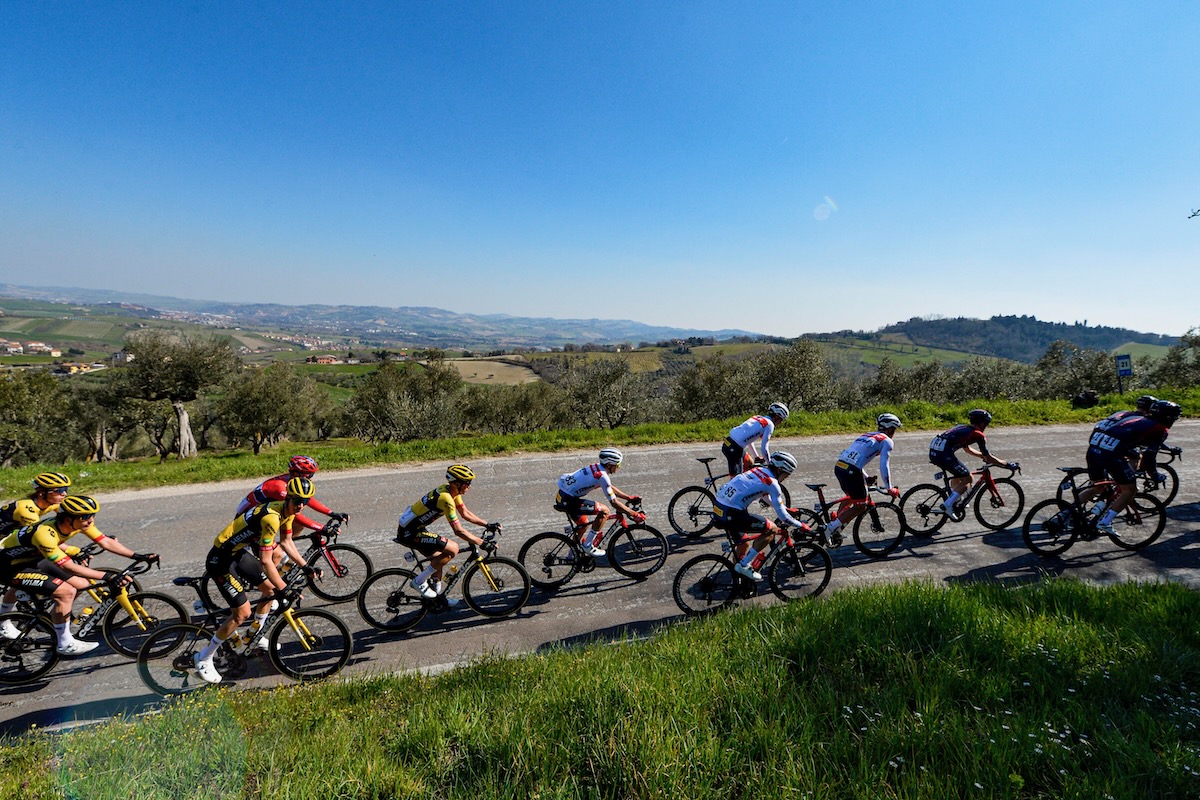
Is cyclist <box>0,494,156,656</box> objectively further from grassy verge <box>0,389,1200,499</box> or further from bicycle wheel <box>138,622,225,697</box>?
grassy verge <box>0,389,1200,499</box>

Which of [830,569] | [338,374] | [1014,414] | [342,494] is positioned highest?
[1014,414]

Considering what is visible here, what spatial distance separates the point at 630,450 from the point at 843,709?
37.4ft

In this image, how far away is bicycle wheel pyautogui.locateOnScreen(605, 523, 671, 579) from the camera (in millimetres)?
7875

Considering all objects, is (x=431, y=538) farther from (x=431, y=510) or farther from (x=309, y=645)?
(x=309, y=645)

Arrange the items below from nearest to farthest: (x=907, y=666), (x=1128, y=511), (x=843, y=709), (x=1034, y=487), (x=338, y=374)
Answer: (x=843, y=709) → (x=907, y=666) → (x=1128, y=511) → (x=1034, y=487) → (x=338, y=374)

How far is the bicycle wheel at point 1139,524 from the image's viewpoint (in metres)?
8.12

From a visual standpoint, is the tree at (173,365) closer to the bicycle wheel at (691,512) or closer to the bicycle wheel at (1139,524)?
the bicycle wheel at (691,512)

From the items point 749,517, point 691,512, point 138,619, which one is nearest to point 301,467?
point 138,619

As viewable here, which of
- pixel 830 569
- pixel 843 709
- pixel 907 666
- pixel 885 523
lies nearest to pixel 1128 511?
pixel 885 523

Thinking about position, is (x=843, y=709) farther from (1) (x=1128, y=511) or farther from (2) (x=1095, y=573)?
(1) (x=1128, y=511)

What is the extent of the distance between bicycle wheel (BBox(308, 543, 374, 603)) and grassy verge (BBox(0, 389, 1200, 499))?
6.05 meters

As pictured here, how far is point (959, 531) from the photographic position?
30.1 ft

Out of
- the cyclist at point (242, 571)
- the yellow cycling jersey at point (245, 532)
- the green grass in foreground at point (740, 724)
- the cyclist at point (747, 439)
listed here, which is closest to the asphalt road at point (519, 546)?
the cyclist at point (242, 571)

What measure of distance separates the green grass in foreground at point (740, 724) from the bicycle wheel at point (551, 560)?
2.57 meters
